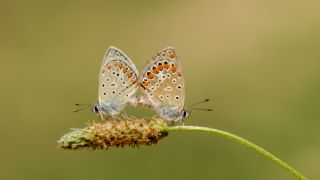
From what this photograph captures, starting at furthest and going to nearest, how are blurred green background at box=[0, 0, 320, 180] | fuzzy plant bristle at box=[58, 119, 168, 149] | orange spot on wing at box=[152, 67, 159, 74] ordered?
blurred green background at box=[0, 0, 320, 180] → orange spot on wing at box=[152, 67, 159, 74] → fuzzy plant bristle at box=[58, 119, 168, 149]

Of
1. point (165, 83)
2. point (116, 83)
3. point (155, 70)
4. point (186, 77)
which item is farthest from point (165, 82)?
point (186, 77)

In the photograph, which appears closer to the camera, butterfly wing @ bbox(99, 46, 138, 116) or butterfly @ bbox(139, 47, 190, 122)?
butterfly @ bbox(139, 47, 190, 122)

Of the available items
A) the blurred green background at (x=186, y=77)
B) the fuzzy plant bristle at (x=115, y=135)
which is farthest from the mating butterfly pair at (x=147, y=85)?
the blurred green background at (x=186, y=77)

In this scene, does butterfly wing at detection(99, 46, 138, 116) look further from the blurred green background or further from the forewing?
the blurred green background

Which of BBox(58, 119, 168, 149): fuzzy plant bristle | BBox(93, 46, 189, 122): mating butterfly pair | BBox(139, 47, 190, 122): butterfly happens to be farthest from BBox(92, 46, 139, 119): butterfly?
BBox(58, 119, 168, 149): fuzzy plant bristle

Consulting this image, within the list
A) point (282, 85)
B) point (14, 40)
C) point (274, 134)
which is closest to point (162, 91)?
point (274, 134)

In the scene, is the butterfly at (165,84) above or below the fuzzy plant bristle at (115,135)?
above

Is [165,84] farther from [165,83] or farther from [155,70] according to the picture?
[155,70]

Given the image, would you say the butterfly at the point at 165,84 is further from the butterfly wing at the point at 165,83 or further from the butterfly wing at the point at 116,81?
the butterfly wing at the point at 116,81
